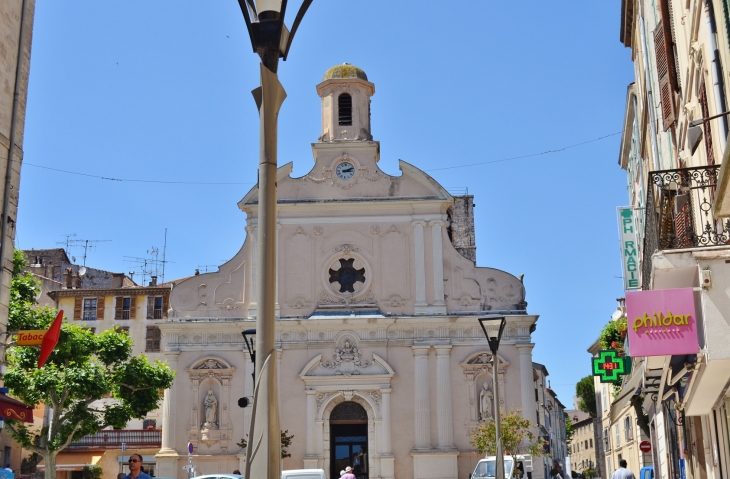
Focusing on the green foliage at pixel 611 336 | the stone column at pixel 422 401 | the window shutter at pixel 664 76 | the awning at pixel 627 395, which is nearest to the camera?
the window shutter at pixel 664 76

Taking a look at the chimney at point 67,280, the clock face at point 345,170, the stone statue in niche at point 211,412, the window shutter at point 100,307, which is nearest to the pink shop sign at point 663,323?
the stone statue in niche at point 211,412

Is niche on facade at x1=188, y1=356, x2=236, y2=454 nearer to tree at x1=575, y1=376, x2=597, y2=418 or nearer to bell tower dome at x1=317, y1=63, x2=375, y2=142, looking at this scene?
A: bell tower dome at x1=317, y1=63, x2=375, y2=142

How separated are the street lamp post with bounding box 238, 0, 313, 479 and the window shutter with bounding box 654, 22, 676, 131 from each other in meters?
12.4

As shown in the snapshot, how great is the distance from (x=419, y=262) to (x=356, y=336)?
4.07 meters

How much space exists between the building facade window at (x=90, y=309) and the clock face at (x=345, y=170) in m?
20.8

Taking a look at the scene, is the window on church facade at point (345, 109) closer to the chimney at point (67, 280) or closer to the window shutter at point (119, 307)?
the window shutter at point (119, 307)

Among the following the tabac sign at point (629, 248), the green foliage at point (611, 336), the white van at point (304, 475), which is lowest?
the white van at point (304, 475)

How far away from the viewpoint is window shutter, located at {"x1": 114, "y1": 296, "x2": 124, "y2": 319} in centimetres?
5244

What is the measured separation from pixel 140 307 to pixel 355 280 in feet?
62.3

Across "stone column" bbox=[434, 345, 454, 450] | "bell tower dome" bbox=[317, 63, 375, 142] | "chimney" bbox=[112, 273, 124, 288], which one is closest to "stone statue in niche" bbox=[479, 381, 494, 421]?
"stone column" bbox=[434, 345, 454, 450]

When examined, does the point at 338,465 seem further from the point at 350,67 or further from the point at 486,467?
the point at 350,67

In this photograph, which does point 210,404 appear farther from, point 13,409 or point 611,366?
point 13,409

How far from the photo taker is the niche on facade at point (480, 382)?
120 feet

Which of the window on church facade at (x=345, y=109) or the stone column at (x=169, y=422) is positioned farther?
the window on church facade at (x=345, y=109)
